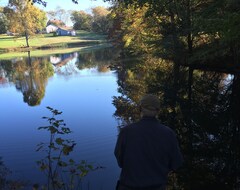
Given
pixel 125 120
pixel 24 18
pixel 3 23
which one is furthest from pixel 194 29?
pixel 3 23

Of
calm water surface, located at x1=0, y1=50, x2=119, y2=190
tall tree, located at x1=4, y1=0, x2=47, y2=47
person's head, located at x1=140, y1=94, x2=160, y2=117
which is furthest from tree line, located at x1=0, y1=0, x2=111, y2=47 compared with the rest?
person's head, located at x1=140, y1=94, x2=160, y2=117

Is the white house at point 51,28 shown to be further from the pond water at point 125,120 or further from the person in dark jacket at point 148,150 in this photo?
the person in dark jacket at point 148,150

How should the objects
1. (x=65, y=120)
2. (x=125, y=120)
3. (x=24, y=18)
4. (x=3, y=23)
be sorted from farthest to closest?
1. (x=3, y=23)
2. (x=24, y=18)
3. (x=65, y=120)
4. (x=125, y=120)

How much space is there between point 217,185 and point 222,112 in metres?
7.24

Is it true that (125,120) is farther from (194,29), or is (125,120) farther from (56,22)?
(56,22)

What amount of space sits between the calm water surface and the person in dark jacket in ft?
15.1

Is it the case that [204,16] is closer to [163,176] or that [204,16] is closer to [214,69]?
[214,69]

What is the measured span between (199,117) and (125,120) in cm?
324

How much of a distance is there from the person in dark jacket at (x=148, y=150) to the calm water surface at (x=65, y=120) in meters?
4.62

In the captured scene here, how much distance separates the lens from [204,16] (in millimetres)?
21094

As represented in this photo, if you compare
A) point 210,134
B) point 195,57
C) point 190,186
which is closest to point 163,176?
point 190,186

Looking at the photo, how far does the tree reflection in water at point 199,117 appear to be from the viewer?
900cm

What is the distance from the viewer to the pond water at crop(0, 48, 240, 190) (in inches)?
371

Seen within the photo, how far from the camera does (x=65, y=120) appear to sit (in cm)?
1614
